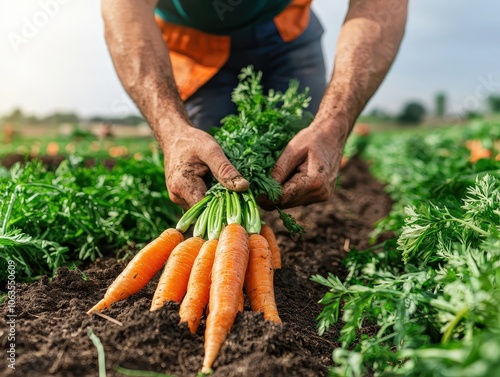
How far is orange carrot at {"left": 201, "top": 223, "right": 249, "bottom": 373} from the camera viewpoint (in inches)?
79.4

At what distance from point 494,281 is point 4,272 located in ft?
8.12

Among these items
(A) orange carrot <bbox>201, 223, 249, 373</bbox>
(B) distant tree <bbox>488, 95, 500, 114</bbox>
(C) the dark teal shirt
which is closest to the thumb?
(A) orange carrot <bbox>201, 223, 249, 373</bbox>

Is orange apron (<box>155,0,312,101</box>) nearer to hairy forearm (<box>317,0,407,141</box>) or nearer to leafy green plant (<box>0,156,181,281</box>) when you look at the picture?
hairy forearm (<box>317,0,407,141</box>)

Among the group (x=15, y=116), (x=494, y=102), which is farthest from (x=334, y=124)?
(x=494, y=102)

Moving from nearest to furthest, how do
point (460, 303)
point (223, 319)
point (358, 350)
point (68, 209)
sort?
1. point (460, 303)
2. point (358, 350)
3. point (223, 319)
4. point (68, 209)

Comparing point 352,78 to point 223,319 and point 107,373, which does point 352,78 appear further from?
point 107,373

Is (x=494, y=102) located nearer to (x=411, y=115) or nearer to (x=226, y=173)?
(x=411, y=115)

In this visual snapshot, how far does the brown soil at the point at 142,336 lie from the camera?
1850 millimetres

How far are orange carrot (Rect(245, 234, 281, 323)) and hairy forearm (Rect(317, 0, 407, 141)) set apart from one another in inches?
38.2

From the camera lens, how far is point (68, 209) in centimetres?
332

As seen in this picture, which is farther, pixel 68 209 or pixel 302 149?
pixel 68 209

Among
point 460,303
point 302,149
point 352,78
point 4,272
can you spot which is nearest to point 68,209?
point 4,272

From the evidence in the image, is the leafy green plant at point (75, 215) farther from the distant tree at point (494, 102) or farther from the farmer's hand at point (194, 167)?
the distant tree at point (494, 102)

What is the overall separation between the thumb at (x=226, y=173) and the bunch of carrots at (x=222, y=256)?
0.27ft
